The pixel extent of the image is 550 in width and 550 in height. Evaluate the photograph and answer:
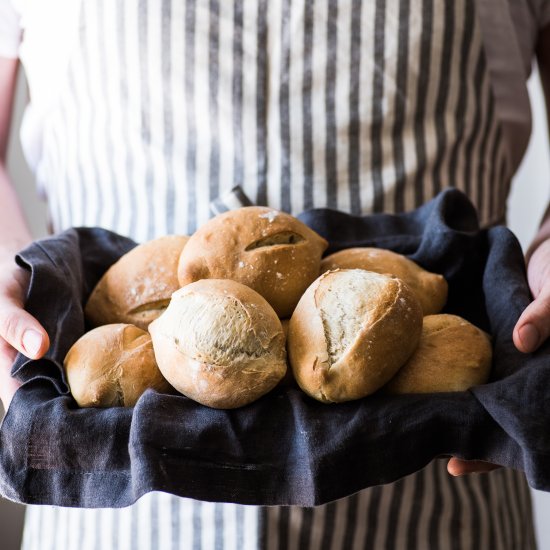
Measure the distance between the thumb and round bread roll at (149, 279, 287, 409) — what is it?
91 millimetres

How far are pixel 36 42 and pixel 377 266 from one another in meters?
0.55

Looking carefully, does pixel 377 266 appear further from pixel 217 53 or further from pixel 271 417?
pixel 217 53

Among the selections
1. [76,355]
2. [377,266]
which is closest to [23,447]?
[76,355]

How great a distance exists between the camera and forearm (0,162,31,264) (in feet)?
2.66

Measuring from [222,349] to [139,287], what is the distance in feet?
0.44

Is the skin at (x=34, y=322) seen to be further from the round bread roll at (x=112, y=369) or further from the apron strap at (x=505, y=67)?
the apron strap at (x=505, y=67)

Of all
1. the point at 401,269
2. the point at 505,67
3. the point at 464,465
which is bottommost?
the point at 464,465

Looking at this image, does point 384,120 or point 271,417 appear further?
point 384,120

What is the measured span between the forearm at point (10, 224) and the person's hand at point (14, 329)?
0.50ft

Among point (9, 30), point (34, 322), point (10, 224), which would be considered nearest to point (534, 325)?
point (34, 322)

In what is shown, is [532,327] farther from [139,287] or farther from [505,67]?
[505,67]

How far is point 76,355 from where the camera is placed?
1.75 feet

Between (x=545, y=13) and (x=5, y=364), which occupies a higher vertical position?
(x=545, y=13)

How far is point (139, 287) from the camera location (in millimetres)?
593
